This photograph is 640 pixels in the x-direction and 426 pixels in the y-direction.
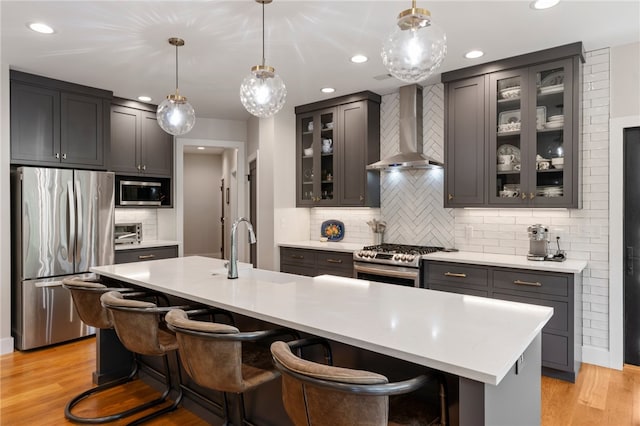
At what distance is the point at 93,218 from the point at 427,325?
3.98 meters

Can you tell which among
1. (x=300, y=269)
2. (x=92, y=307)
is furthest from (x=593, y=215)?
(x=92, y=307)

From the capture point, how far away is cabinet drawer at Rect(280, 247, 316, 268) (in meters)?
4.84

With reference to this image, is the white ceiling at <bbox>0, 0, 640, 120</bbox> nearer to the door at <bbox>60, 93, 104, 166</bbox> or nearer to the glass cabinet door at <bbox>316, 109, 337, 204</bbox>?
the door at <bbox>60, 93, 104, 166</bbox>

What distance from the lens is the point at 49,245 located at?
13.1 ft

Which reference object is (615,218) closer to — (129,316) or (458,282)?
(458,282)

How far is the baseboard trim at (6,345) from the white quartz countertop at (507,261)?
407 cm

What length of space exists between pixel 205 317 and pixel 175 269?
74cm

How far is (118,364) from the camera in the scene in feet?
10.6

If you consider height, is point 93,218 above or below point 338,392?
above

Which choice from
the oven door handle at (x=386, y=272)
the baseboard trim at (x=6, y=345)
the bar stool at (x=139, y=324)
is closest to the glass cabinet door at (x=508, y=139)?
the oven door handle at (x=386, y=272)

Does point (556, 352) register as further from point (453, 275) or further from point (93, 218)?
point (93, 218)

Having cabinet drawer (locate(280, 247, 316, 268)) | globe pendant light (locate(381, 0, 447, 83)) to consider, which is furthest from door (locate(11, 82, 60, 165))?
globe pendant light (locate(381, 0, 447, 83))

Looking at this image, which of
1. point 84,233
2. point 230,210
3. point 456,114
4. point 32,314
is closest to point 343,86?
point 456,114

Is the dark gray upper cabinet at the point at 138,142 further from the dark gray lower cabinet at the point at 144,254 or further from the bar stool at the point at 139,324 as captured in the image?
the bar stool at the point at 139,324
